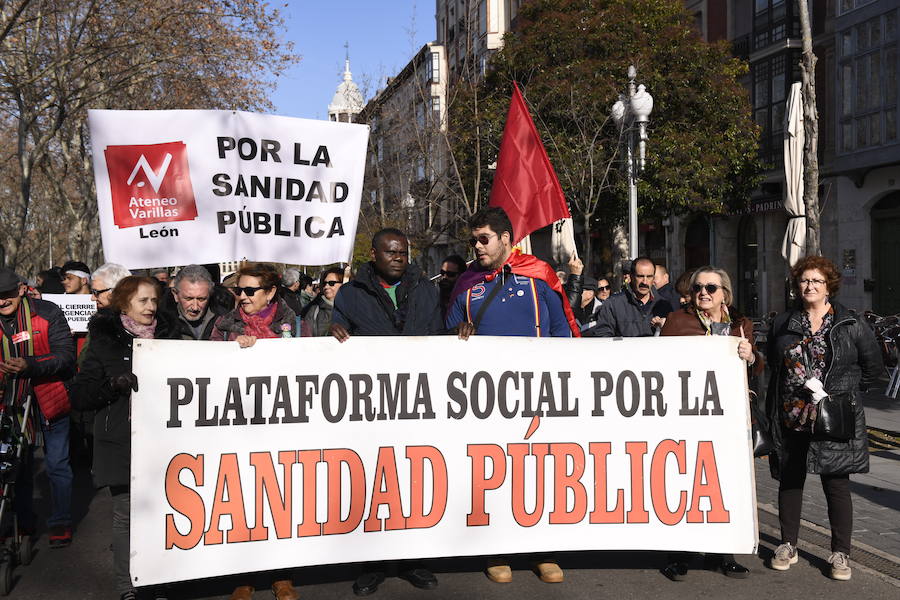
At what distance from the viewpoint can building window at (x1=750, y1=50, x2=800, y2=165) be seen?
74.9 ft

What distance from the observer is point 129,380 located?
407 centimetres

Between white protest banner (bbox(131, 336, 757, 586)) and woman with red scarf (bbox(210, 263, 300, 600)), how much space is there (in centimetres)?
39

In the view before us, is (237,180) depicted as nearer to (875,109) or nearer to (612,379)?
(612,379)

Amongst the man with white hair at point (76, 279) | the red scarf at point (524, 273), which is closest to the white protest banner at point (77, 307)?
the man with white hair at point (76, 279)

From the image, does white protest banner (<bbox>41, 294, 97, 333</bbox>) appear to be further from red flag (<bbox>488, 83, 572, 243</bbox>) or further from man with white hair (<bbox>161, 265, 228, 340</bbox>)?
red flag (<bbox>488, 83, 572, 243</bbox>)

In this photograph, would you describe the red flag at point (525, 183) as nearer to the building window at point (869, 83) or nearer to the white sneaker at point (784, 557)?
the white sneaker at point (784, 557)

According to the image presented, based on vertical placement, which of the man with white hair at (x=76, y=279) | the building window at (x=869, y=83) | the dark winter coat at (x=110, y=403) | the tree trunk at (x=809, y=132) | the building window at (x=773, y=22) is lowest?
the dark winter coat at (x=110, y=403)

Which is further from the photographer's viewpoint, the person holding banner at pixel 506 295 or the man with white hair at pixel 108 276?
the man with white hair at pixel 108 276

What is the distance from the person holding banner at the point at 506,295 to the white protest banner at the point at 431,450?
0.83 feet

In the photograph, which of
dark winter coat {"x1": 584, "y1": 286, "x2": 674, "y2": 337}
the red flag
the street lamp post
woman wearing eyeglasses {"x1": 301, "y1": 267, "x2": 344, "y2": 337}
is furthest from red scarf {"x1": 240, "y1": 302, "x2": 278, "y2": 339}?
the street lamp post

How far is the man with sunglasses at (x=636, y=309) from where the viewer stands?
6336 mm

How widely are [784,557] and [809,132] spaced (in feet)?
30.5

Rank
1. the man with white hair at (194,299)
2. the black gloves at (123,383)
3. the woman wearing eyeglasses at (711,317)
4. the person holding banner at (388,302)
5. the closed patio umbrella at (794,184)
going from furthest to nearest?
the closed patio umbrella at (794,184) → the man with white hair at (194,299) → the woman wearing eyeglasses at (711,317) → the person holding banner at (388,302) → the black gloves at (123,383)

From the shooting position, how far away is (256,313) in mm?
4781
